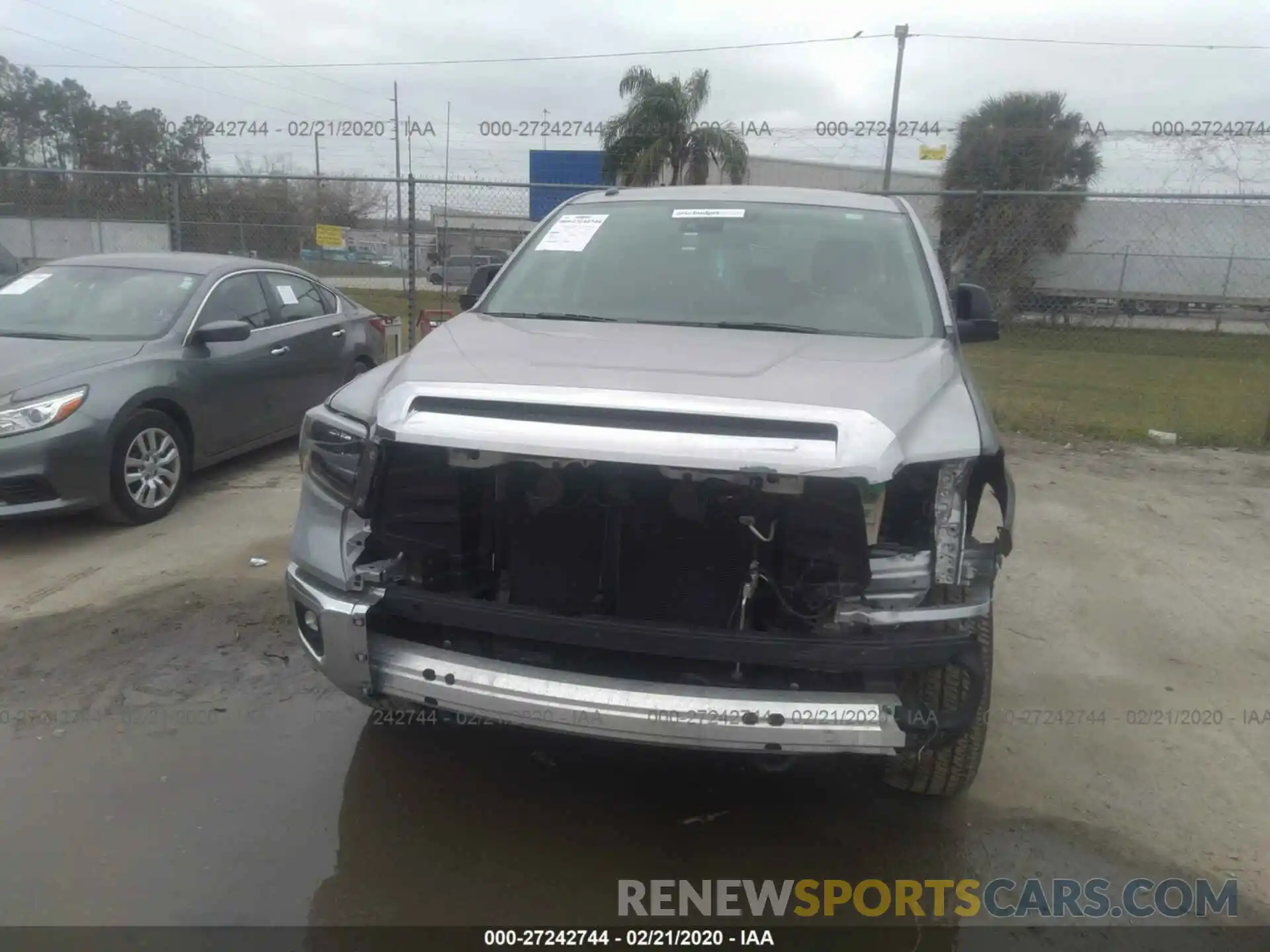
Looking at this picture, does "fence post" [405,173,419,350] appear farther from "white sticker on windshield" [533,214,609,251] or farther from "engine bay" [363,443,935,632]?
"engine bay" [363,443,935,632]

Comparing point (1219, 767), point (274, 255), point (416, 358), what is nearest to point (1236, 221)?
point (274, 255)

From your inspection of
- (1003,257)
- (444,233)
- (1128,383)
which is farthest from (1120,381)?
Answer: (444,233)

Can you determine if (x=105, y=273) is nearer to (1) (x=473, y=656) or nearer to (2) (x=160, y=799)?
(2) (x=160, y=799)

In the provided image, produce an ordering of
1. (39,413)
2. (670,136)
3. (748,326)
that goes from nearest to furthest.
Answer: (748,326)
(39,413)
(670,136)

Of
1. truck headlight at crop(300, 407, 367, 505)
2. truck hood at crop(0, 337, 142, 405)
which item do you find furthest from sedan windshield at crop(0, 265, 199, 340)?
truck headlight at crop(300, 407, 367, 505)

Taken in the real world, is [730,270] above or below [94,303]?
above

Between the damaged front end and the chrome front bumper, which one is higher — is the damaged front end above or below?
Result: above

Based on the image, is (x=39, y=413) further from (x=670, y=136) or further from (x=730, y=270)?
(x=670, y=136)

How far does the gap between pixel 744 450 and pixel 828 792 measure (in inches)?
56.4

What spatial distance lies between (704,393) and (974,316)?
234 centimetres

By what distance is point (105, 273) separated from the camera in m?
6.16

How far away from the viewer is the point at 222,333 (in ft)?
18.7

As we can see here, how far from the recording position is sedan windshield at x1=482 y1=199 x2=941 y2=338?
3605 mm

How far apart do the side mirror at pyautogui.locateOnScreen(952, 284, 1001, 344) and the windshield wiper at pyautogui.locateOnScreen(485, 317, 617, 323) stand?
1601 millimetres
